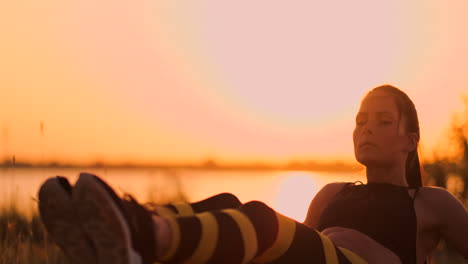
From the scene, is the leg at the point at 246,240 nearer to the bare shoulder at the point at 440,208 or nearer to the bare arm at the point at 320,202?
the bare shoulder at the point at 440,208

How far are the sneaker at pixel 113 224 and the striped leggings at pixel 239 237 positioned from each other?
4.8 inches

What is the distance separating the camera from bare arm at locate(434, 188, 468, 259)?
4.14 metres

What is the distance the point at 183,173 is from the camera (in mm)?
10203

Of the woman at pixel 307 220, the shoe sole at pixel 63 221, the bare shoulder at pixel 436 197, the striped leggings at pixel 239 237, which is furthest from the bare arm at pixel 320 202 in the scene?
the shoe sole at pixel 63 221

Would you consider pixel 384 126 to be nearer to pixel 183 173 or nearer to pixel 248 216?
pixel 248 216

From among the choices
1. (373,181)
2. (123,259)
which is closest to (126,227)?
(123,259)

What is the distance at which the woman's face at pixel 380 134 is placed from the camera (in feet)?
14.3

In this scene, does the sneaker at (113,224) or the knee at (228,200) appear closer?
the sneaker at (113,224)

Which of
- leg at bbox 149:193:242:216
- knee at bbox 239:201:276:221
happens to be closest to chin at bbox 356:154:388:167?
leg at bbox 149:193:242:216

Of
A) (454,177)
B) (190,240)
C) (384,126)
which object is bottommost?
(454,177)

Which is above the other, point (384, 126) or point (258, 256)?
point (384, 126)

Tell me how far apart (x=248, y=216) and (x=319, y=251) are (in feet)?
1.60

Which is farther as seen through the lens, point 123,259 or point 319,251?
point 319,251

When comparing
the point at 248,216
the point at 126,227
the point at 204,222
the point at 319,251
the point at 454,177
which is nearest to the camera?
the point at 126,227
